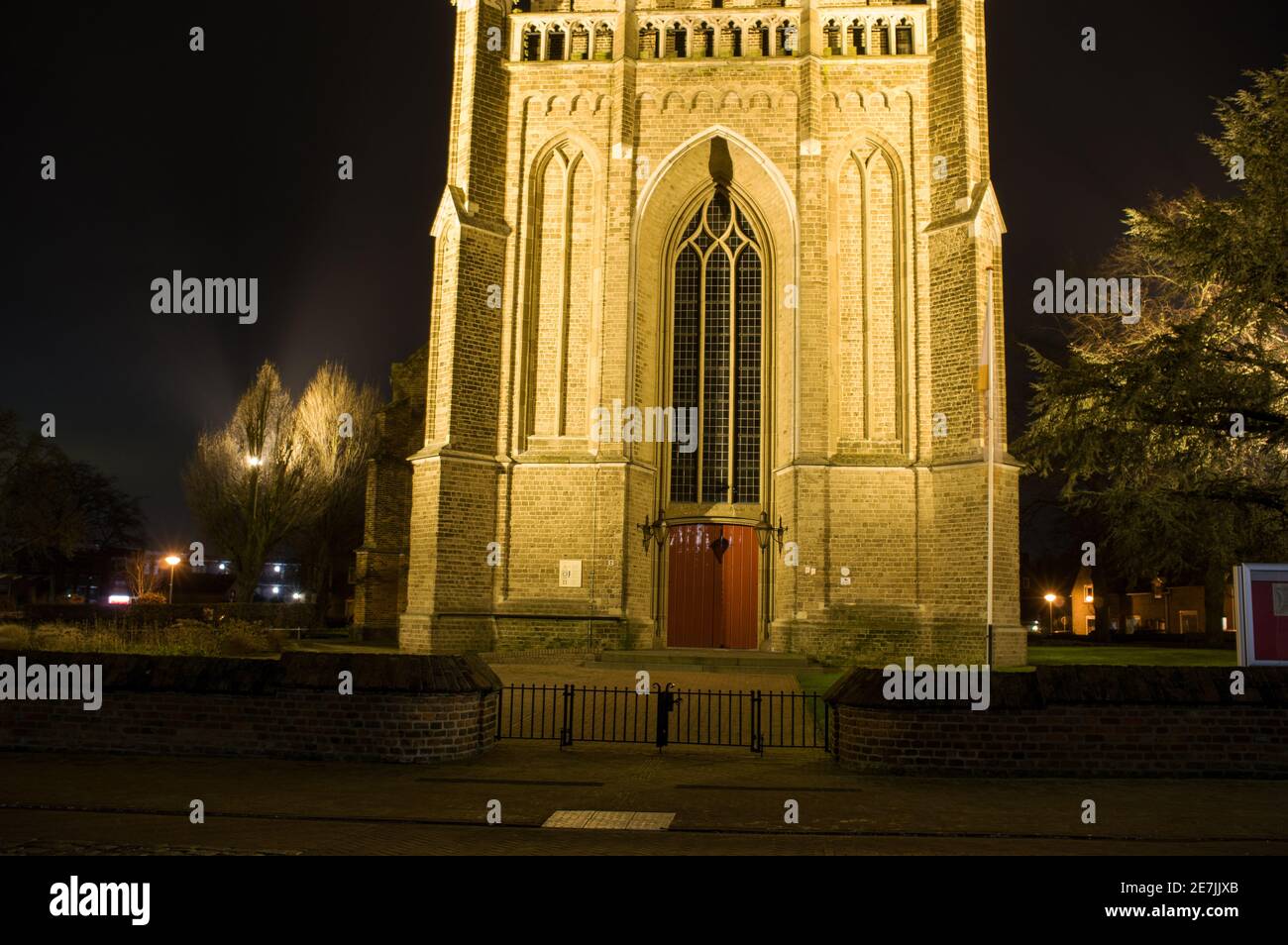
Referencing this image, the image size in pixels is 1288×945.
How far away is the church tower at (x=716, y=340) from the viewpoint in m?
21.6

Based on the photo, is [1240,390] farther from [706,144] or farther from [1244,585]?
[706,144]

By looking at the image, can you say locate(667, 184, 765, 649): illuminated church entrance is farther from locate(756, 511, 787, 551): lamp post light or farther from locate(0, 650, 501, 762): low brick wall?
locate(0, 650, 501, 762): low brick wall

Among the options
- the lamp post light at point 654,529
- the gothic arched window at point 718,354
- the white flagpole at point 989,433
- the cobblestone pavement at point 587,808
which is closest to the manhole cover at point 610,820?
the cobblestone pavement at point 587,808

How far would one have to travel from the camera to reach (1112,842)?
23.2 feet

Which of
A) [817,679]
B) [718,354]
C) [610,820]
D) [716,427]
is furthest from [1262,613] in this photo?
[718,354]

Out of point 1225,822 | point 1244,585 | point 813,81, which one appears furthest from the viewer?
point 813,81

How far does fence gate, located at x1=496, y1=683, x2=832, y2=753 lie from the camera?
1131 cm

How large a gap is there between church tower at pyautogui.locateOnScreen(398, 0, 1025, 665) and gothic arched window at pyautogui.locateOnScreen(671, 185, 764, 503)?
68mm

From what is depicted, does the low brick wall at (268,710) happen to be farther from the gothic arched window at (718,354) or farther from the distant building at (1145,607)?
the distant building at (1145,607)

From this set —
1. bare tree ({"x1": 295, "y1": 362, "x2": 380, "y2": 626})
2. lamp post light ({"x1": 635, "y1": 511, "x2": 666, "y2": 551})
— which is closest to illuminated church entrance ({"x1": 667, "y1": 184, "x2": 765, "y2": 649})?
lamp post light ({"x1": 635, "y1": 511, "x2": 666, "y2": 551})

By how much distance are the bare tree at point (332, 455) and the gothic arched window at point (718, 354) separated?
20566 mm

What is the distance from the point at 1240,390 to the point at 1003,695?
351 inches

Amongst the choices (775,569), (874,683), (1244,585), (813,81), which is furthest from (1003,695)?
(813,81)

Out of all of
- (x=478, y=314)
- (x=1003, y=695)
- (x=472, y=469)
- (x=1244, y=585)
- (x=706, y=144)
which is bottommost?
(x=1003, y=695)
